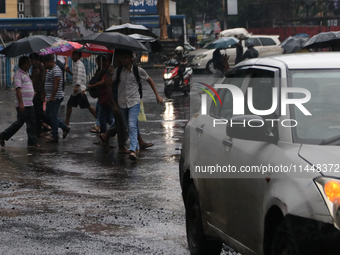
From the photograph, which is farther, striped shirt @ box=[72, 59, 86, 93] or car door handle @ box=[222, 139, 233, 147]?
striped shirt @ box=[72, 59, 86, 93]


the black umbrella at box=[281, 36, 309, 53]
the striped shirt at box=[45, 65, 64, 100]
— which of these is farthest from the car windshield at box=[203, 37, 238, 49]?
the striped shirt at box=[45, 65, 64, 100]

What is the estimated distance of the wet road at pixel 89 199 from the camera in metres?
5.94

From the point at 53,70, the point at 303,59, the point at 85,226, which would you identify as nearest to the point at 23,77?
the point at 53,70

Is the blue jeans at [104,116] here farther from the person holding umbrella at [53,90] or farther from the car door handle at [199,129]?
the car door handle at [199,129]

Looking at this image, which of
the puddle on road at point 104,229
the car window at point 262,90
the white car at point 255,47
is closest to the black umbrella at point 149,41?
the puddle on road at point 104,229

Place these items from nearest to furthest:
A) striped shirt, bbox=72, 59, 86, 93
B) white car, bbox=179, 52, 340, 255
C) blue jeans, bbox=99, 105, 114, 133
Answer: white car, bbox=179, 52, 340, 255, blue jeans, bbox=99, 105, 114, 133, striped shirt, bbox=72, 59, 86, 93

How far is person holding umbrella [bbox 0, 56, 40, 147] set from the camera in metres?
11.5

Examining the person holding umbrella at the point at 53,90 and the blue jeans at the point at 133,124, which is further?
the person holding umbrella at the point at 53,90

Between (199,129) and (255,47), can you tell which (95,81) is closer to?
(199,129)

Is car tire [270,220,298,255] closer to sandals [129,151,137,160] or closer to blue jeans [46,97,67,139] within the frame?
sandals [129,151,137,160]

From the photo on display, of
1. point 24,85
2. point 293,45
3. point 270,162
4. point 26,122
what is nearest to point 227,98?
point 270,162

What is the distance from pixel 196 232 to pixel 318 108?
167 centimetres

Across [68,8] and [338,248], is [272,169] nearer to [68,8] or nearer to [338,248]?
[338,248]

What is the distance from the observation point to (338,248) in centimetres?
334
